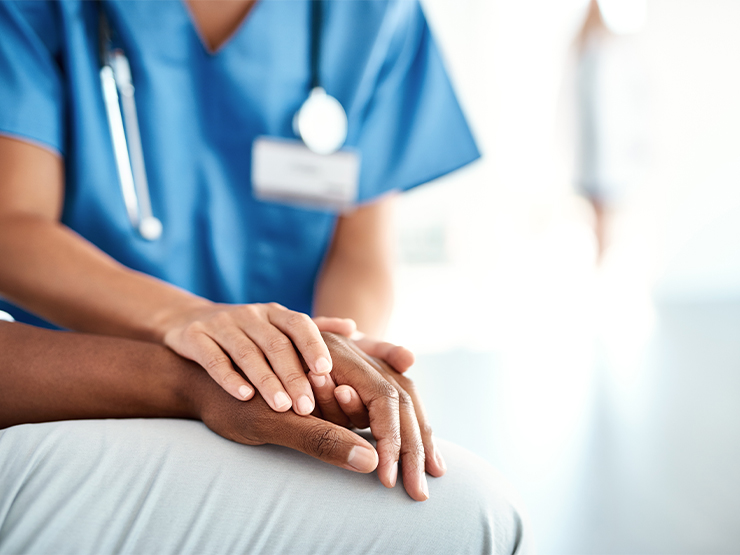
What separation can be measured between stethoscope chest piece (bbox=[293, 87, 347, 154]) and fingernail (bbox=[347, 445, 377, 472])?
0.62 meters

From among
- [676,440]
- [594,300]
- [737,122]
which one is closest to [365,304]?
Result: [676,440]

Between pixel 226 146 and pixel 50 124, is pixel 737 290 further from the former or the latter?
pixel 50 124

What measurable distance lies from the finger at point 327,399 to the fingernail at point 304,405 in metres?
0.03

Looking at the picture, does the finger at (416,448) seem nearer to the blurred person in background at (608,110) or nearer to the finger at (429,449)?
the finger at (429,449)

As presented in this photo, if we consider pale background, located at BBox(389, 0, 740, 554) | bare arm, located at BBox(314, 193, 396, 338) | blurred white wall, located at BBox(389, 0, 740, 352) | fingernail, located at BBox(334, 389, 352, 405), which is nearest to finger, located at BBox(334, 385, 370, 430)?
fingernail, located at BBox(334, 389, 352, 405)

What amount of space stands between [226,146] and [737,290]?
432 centimetres

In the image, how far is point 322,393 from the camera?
0.52m

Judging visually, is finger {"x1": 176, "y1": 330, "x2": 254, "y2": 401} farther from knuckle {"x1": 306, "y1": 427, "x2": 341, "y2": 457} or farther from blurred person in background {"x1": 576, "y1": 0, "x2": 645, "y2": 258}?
blurred person in background {"x1": 576, "y1": 0, "x2": 645, "y2": 258}

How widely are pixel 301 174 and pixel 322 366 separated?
51 centimetres

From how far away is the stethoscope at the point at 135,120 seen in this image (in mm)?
823

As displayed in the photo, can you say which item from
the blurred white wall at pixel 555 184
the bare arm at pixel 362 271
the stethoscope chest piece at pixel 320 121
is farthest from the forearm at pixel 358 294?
the blurred white wall at pixel 555 184

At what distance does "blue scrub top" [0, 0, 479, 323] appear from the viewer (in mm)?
807

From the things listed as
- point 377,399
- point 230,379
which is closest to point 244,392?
point 230,379

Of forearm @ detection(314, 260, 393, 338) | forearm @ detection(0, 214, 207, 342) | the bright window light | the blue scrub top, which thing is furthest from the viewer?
the bright window light
